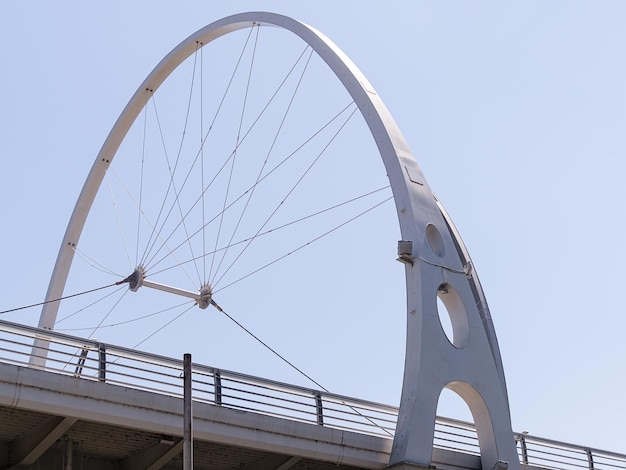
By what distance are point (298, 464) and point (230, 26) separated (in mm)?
15964

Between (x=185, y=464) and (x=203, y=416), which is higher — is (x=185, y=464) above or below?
below

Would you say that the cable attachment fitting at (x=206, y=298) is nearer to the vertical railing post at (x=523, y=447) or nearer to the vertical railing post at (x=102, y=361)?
the vertical railing post at (x=523, y=447)

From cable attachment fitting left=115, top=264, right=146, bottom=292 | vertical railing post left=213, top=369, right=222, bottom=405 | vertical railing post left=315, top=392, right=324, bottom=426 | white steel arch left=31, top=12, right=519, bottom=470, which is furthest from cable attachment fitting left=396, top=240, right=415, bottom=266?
cable attachment fitting left=115, top=264, right=146, bottom=292

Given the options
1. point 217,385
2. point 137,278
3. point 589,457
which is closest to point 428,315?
point 217,385

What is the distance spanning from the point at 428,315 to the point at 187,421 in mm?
8617

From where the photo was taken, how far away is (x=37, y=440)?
24.5 meters

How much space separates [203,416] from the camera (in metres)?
25.0

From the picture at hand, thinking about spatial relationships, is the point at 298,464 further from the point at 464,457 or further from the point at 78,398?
the point at 78,398

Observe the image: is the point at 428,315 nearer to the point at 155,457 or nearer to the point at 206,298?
the point at 155,457

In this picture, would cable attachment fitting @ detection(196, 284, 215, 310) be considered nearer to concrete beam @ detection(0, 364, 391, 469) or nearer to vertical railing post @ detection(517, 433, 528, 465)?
concrete beam @ detection(0, 364, 391, 469)

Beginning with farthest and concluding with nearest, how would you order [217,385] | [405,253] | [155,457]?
[405,253]
[155,457]
[217,385]

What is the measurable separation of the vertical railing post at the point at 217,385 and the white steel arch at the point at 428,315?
4370 millimetres

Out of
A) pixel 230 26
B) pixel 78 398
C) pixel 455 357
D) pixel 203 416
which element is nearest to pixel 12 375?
pixel 78 398

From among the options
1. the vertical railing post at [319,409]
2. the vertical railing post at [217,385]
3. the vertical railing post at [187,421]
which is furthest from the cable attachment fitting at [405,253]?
the vertical railing post at [187,421]
